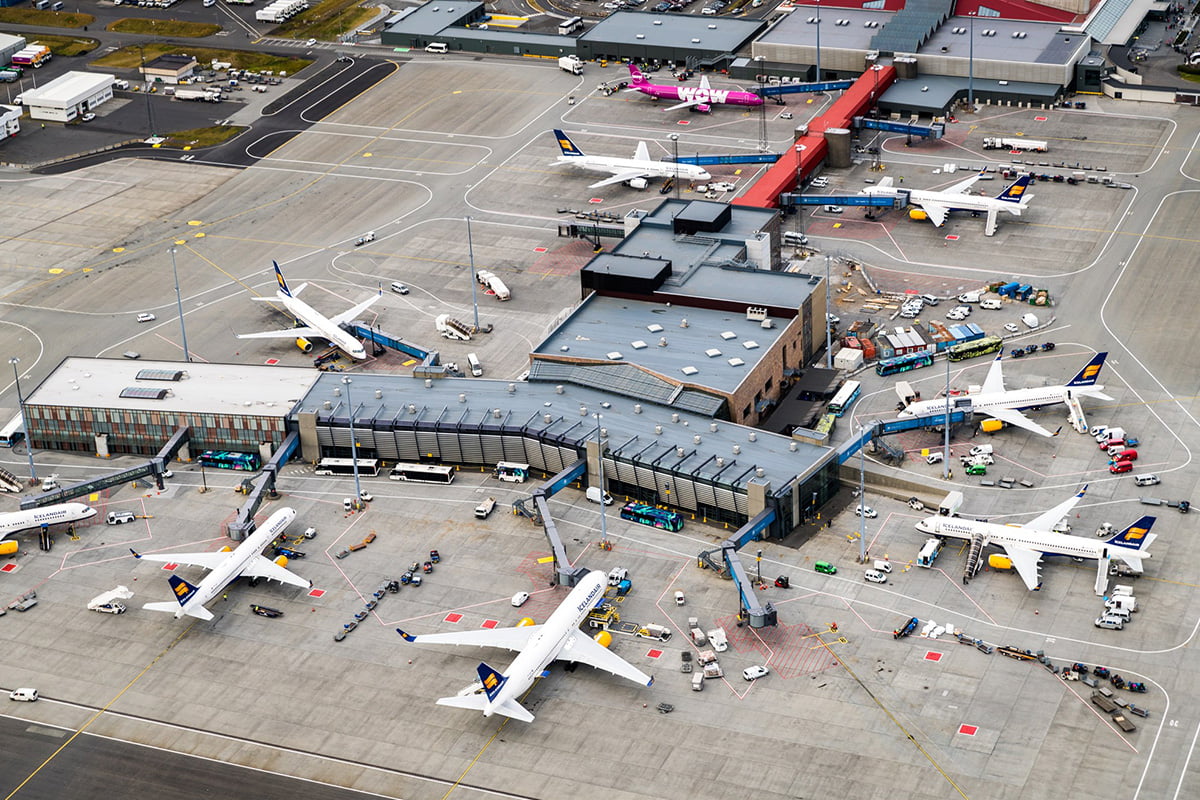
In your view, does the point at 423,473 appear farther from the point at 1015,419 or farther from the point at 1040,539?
the point at 1040,539

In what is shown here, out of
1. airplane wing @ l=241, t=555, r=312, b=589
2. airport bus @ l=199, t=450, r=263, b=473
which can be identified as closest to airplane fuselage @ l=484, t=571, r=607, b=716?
airplane wing @ l=241, t=555, r=312, b=589

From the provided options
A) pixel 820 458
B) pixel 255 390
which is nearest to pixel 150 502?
pixel 255 390

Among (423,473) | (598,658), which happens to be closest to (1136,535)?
(598,658)

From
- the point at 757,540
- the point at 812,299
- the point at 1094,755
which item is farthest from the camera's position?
the point at 812,299

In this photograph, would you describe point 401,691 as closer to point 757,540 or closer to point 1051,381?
point 757,540

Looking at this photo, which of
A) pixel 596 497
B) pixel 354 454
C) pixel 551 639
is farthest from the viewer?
pixel 354 454

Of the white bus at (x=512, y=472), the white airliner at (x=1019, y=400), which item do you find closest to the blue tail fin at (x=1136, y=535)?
the white airliner at (x=1019, y=400)
